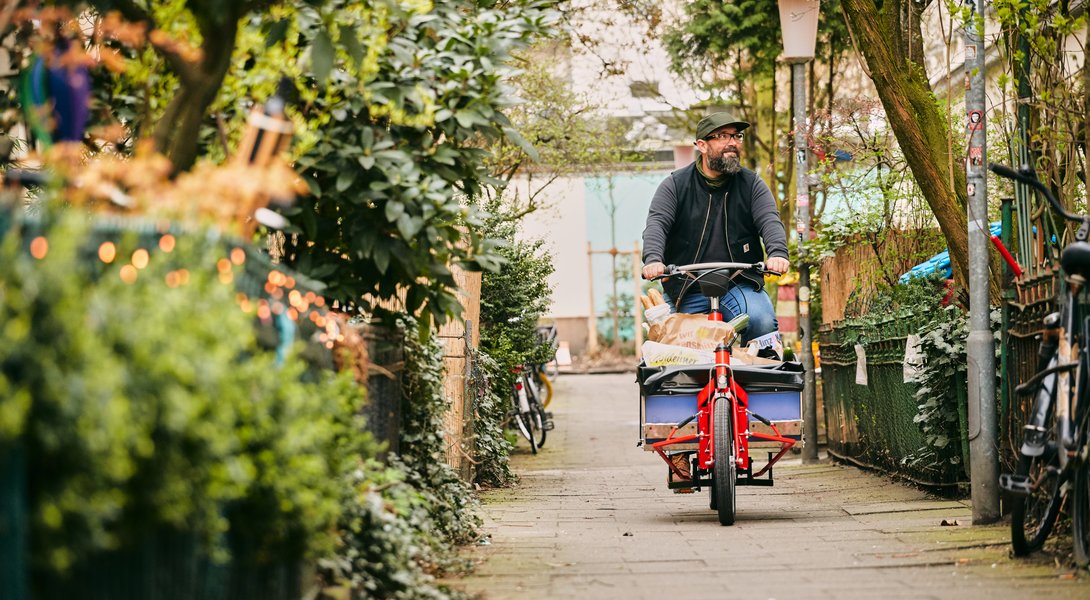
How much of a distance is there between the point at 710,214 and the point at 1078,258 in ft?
12.1

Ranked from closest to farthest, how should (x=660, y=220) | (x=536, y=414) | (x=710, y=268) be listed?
(x=710, y=268) < (x=660, y=220) < (x=536, y=414)

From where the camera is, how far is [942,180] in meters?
8.83

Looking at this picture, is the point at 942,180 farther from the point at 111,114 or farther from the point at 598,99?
the point at 598,99

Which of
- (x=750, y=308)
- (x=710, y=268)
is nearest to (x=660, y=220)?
(x=710, y=268)

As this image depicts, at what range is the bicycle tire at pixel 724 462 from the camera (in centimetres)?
785

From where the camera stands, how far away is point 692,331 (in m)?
8.52

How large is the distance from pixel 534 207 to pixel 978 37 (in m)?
11.7

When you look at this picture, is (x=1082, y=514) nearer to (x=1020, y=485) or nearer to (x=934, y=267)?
(x=1020, y=485)

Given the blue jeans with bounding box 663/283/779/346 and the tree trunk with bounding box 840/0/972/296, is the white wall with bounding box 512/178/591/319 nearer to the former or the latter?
the tree trunk with bounding box 840/0/972/296

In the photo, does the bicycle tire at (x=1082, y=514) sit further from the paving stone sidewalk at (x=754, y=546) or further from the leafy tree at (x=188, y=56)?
the leafy tree at (x=188, y=56)

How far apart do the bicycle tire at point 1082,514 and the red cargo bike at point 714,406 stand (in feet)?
7.99

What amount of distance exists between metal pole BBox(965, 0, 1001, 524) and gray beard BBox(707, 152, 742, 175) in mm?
1777

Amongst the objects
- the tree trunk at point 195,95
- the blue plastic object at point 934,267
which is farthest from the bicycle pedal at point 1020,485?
the blue plastic object at point 934,267

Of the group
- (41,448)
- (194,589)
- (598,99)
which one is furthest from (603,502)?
(598,99)
